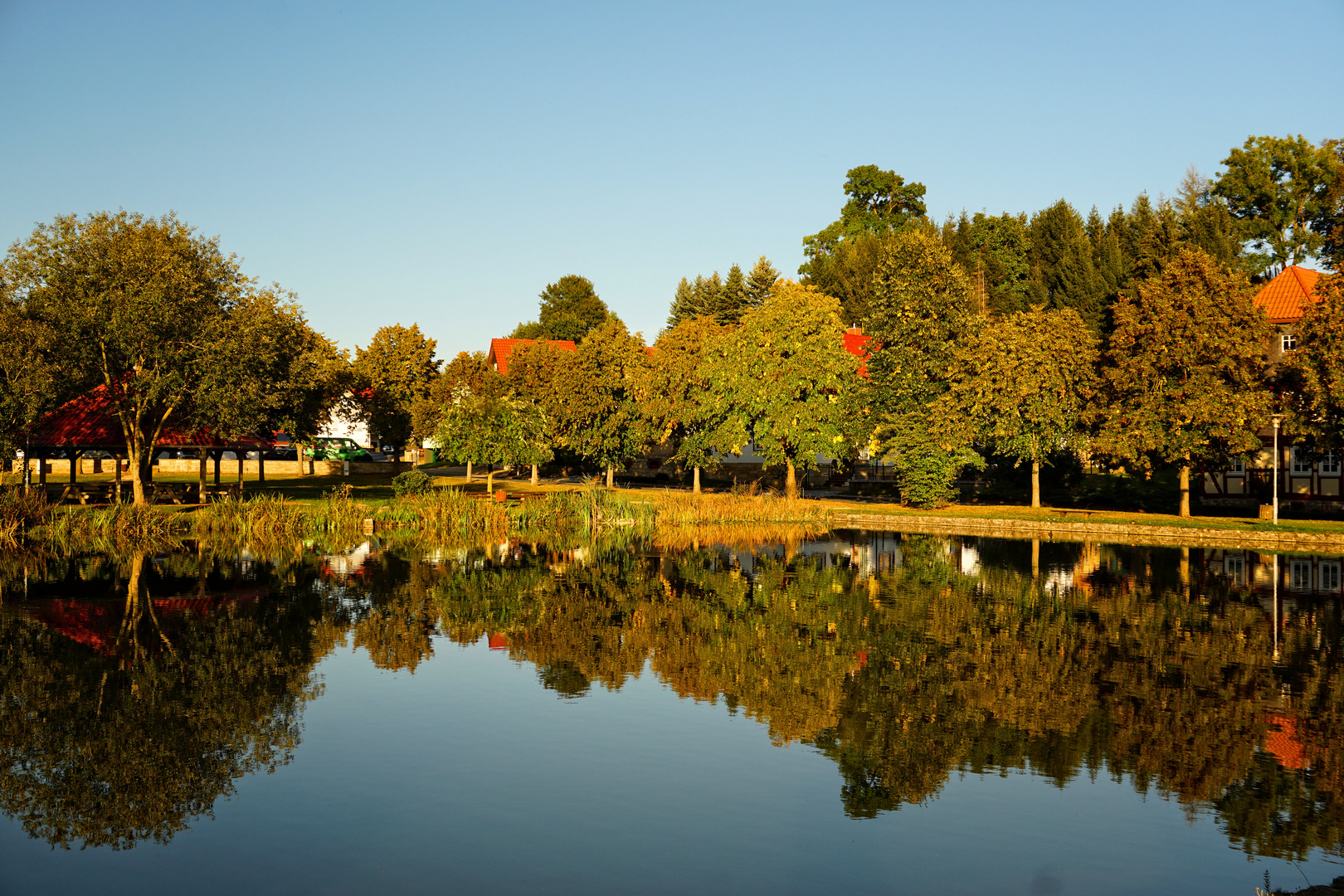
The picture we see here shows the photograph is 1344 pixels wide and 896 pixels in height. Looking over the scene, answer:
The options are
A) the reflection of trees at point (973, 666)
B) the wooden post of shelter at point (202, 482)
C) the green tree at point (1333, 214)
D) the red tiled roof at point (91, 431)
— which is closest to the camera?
the reflection of trees at point (973, 666)

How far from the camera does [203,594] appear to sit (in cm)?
2616

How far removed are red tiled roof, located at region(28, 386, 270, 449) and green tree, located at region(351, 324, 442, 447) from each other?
2147 centimetres

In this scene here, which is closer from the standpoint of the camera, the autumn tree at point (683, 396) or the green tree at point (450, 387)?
the autumn tree at point (683, 396)

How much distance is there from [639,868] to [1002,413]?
4158 cm

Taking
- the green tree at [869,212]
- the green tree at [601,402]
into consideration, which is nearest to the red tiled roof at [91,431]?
the green tree at [601,402]

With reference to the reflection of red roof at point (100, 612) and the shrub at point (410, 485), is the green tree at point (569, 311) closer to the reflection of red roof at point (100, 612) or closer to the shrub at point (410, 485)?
the shrub at point (410, 485)

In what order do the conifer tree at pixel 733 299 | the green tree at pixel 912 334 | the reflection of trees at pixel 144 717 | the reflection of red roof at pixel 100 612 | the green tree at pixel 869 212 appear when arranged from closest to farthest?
the reflection of trees at pixel 144 717
the reflection of red roof at pixel 100 612
the green tree at pixel 912 334
the conifer tree at pixel 733 299
the green tree at pixel 869 212

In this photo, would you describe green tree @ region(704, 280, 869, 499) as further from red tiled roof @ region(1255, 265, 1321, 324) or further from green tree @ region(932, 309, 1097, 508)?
red tiled roof @ region(1255, 265, 1321, 324)

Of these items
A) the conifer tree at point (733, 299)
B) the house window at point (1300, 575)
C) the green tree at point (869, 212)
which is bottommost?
the house window at point (1300, 575)

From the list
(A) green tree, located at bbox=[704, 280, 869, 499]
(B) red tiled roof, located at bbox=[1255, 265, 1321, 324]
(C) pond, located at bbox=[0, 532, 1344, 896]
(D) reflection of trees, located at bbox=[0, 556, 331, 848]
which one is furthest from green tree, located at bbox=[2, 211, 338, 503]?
(B) red tiled roof, located at bbox=[1255, 265, 1321, 324]

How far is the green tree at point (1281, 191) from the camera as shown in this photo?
272 feet

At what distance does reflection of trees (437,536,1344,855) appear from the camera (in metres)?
12.8

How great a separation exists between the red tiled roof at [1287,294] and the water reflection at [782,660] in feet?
95.7

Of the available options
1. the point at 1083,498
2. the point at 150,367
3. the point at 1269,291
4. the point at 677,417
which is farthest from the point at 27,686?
the point at 1269,291
